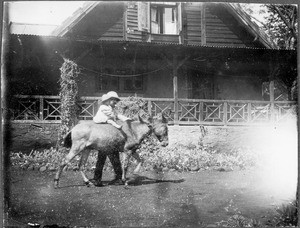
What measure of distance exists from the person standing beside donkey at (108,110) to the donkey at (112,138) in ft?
0.27

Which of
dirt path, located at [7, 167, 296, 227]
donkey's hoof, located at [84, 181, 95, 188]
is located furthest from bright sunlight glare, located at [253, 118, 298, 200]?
donkey's hoof, located at [84, 181, 95, 188]

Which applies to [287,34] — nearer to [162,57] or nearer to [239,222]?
[162,57]

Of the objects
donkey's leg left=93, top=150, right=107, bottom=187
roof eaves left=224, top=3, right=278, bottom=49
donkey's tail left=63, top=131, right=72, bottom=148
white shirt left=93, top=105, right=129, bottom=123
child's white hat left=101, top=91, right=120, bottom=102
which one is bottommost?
donkey's leg left=93, top=150, right=107, bottom=187

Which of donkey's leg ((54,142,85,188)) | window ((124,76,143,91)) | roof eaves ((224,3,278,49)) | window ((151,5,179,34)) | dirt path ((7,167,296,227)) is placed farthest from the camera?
window ((151,5,179,34))

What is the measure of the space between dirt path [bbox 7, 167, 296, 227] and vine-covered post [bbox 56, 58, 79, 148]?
72 centimetres

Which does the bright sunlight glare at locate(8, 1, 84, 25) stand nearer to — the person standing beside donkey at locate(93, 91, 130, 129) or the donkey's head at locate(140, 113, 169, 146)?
the person standing beside donkey at locate(93, 91, 130, 129)

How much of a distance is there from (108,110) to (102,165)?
2.74 ft

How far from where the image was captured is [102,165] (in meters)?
4.57

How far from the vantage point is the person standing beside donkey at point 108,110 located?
455 centimetres

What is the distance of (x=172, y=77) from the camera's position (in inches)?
287

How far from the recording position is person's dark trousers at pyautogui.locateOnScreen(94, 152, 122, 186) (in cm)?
455

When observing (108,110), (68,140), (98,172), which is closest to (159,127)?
(108,110)

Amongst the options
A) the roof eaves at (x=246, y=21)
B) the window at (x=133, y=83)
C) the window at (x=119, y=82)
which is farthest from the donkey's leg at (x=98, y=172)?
the roof eaves at (x=246, y=21)

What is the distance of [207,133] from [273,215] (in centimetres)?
186
